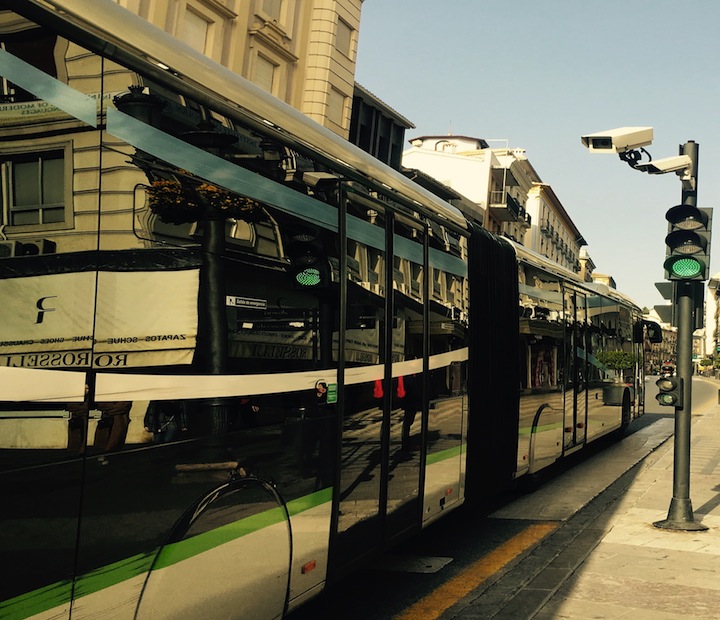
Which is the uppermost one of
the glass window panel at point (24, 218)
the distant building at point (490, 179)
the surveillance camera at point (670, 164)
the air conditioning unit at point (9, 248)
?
the distant building at point (490, 179)

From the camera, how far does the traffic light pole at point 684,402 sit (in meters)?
7.87

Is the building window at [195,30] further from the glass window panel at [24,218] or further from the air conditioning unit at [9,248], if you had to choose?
the air conditioning unit at [9,248]

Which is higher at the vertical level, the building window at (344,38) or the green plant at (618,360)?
the building window at (344,38)

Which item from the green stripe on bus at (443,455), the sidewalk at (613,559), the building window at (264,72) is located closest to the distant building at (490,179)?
the building window at (264,72)

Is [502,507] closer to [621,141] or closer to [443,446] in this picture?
[443,446]

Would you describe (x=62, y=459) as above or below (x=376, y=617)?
above

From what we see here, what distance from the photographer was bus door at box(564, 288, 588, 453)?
11.4m

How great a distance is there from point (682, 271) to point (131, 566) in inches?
252

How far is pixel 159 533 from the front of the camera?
3117 mm

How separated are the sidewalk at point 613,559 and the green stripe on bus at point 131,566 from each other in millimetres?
2040

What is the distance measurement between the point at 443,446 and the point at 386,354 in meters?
1.56

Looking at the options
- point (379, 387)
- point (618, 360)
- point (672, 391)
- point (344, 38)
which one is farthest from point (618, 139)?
point (344, 38)

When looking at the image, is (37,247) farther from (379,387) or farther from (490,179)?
(490,179)

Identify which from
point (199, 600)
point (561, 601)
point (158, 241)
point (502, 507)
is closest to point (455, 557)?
point (561, 601)
